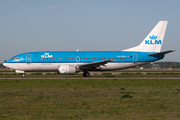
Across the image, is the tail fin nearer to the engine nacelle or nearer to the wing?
the wing

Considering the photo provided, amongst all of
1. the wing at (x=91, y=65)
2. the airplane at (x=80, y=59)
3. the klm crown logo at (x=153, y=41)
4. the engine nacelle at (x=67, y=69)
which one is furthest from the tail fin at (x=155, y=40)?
the engine nacelle at (x=67, y=69)

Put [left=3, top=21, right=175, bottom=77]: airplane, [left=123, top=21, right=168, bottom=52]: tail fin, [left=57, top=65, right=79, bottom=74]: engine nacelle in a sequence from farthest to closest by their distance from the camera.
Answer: [left=123, top=21, right=168, bottom=52]: tail fin < [left=3, top=21, right=175, bottom=77]: airplane < [left=57, top=65, right=79, bottom=74]: engine nacelle

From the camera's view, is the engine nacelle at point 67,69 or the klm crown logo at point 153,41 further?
the klm crown logo at point 153,41

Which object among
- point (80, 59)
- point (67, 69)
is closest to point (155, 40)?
point (80, 59)

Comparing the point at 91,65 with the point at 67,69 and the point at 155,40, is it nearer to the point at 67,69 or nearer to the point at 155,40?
the point at 67,69

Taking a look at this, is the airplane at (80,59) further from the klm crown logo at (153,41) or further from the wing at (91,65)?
the klm crown logo at (153,41)

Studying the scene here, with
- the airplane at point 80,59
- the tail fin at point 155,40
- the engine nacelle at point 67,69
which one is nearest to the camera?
the engine nacelle at point 67,69

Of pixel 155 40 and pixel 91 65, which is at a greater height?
pixel 155 40

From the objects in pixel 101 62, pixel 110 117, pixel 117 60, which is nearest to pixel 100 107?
pixel 110 117

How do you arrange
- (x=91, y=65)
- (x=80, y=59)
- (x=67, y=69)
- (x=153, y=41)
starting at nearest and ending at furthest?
(x=67, y=69), (x=91, y=65), (x=80, y=59), (x=153, y=41)

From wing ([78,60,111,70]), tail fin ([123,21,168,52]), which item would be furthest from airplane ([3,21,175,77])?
tail fin ([123,21,168,52])

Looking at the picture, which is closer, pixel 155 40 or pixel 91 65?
pixel 91 65

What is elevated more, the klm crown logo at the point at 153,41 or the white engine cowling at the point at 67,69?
the klm crown logo at the point at 153,41

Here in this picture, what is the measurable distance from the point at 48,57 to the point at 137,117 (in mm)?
28074
